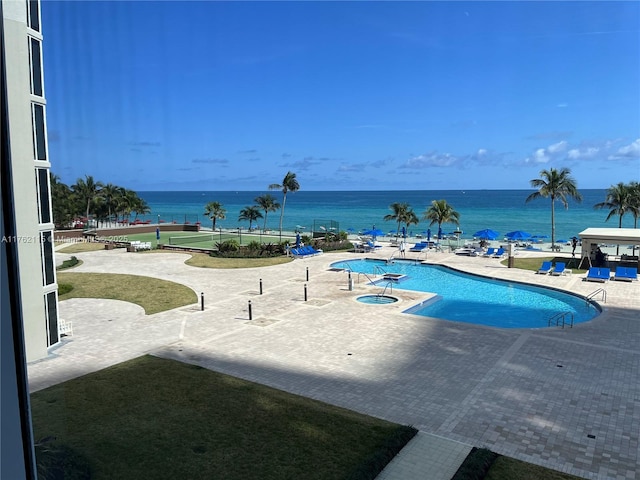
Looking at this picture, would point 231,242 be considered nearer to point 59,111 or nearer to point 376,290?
point 376,290

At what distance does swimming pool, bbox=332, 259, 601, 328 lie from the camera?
1732 centimetres

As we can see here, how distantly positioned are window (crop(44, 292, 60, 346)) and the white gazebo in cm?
2486

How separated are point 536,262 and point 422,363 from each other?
19497 millimetres

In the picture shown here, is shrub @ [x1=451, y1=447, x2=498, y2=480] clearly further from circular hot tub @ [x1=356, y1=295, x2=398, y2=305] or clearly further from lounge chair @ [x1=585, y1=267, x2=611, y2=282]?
lounge chair @ [x1=585, y1=267, x2=611, y2=282]

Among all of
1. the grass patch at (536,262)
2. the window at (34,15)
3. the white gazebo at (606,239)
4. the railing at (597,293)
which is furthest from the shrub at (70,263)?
the white gazebo at (606,239)

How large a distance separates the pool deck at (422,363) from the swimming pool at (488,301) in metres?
0.91

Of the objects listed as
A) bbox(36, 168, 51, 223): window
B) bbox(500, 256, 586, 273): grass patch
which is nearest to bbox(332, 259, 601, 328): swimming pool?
bbox(500, 256, 586, 273): grass patch

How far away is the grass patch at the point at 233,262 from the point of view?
28.2 meters

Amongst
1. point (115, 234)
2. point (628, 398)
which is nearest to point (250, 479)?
point (628, 398)

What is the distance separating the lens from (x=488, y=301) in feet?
65.9

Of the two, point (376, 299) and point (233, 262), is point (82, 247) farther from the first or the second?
point (376, 299)

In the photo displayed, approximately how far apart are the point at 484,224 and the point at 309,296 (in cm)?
7412

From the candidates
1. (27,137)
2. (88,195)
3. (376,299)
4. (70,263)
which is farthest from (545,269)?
(88,195)

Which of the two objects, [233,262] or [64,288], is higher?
[64,288]
